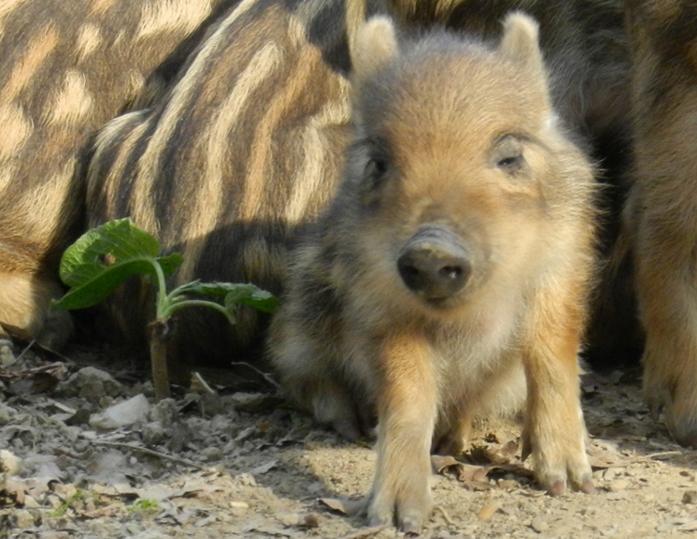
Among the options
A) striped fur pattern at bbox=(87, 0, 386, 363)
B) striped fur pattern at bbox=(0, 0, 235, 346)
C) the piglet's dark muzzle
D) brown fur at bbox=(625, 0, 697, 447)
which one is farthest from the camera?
striped fur pattern at bbox=(0, 0, 235, 346)

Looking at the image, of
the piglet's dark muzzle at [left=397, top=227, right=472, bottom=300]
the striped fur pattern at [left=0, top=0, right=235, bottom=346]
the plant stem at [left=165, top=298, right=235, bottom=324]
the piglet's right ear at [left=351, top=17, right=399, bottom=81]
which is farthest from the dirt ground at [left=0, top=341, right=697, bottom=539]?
the piglet's right ear at [left=351, top=17, right=399, bottom=81]

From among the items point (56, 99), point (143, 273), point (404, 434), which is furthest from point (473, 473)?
point (56, 99)

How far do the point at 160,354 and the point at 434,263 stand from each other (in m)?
1.39

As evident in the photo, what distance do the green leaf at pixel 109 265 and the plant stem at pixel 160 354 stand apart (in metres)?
0.18

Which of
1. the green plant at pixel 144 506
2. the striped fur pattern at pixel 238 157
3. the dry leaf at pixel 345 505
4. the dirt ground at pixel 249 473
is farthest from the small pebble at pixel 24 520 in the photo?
the striped fur pattern at pixel 238 157

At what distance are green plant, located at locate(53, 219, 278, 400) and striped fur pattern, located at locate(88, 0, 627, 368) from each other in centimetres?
24

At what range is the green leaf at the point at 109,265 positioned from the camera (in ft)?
13.0

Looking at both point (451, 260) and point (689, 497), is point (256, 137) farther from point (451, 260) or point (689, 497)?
point (689, 497)

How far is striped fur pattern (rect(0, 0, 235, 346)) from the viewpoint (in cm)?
484

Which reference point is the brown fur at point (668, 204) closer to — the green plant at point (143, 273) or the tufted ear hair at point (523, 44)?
the tufted ear hair at point (523, 44)

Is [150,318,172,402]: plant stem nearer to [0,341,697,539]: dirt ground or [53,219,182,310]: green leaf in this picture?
[0,341,697,539]: dirt ground

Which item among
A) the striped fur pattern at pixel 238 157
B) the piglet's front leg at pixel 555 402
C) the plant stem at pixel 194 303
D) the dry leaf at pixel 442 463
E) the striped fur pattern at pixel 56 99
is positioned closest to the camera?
the piglet's front leg at pixel 555 402

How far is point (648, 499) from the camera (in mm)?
3264

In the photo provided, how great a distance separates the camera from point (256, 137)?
4.42 metres
